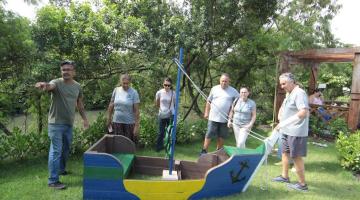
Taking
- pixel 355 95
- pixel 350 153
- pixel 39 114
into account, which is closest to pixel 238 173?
pixel 350 153

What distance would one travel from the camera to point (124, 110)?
217 inches

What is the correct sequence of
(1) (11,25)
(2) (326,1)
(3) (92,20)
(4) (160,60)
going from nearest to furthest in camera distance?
1. (1) (11,25)
2. (3) (92,20)
3. (4) (160,60)
4. (2) (326,1)

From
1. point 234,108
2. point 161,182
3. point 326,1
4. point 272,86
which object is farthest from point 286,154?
point 326,1

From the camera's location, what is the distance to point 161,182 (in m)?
4.00

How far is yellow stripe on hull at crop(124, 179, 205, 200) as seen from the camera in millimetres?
3977

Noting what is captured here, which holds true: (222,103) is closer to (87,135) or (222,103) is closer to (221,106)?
(221,106)

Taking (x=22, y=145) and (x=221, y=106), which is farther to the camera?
(x=221, y=106)

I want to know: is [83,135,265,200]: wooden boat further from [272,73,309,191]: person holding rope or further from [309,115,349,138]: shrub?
[309,115,349,138]: shrub

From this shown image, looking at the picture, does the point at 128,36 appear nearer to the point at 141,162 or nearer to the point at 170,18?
the point at 170,18

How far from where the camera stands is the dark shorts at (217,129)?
19.9ft

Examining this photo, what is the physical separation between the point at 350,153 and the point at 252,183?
7.12 ft

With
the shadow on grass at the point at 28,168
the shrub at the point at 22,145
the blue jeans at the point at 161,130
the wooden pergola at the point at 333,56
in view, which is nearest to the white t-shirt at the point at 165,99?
the blue jeans at the point at 161,130

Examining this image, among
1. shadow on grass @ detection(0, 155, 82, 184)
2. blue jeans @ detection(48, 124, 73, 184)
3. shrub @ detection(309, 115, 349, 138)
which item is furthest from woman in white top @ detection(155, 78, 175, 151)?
shrub @ detection(309, 115, 349, 138)

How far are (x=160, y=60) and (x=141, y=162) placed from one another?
334cm
